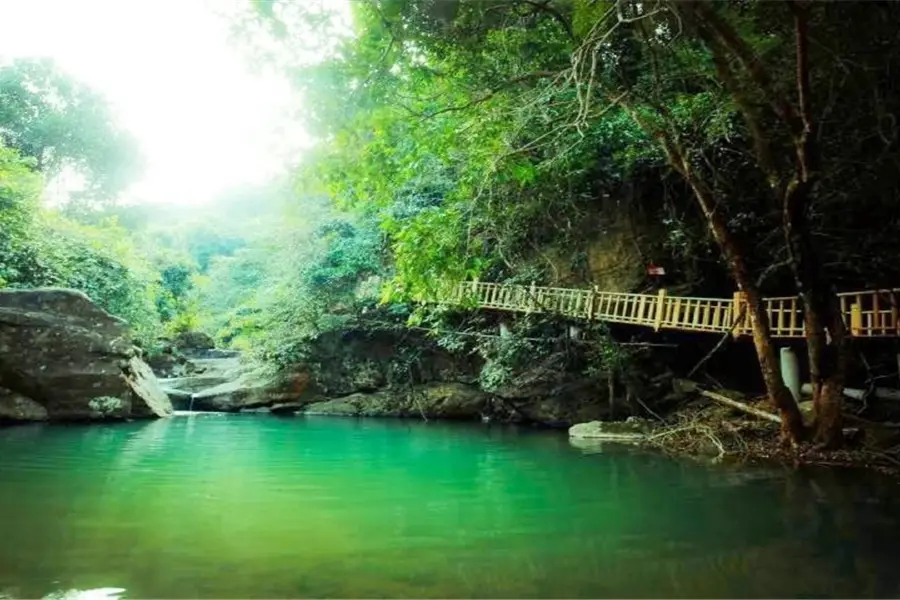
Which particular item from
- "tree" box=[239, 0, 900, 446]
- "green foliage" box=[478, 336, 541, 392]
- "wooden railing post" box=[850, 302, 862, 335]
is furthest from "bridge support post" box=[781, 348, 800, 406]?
"green foliage" box=[478, 336, 541, 392]

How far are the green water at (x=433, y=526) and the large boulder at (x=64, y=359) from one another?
4.00m

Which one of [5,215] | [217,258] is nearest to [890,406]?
[5,215]

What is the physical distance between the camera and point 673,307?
1077cm

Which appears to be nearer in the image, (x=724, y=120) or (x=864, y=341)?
(x=724, y=120)

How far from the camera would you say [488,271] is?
44.4 ft

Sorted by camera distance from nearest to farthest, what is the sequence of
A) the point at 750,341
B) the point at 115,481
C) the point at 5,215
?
the point at 115,481 < the point at 750,341 < the point at 5,215

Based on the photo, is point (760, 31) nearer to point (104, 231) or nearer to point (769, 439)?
point (769, 439)

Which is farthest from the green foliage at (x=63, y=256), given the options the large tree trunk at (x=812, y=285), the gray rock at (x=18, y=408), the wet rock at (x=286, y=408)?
the large tree trunk at (x=812, y=285)

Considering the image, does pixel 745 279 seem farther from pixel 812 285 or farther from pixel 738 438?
pixel 738 438

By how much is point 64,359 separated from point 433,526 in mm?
9985

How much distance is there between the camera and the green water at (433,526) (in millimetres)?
3191

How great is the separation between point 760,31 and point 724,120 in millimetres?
2092

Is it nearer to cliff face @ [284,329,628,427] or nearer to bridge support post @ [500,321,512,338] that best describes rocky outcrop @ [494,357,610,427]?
cliff face @ [284,329,628,427]

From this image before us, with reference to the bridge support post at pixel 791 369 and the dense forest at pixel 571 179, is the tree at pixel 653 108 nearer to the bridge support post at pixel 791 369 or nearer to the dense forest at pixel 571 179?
the dense forest at pixel 571 179
